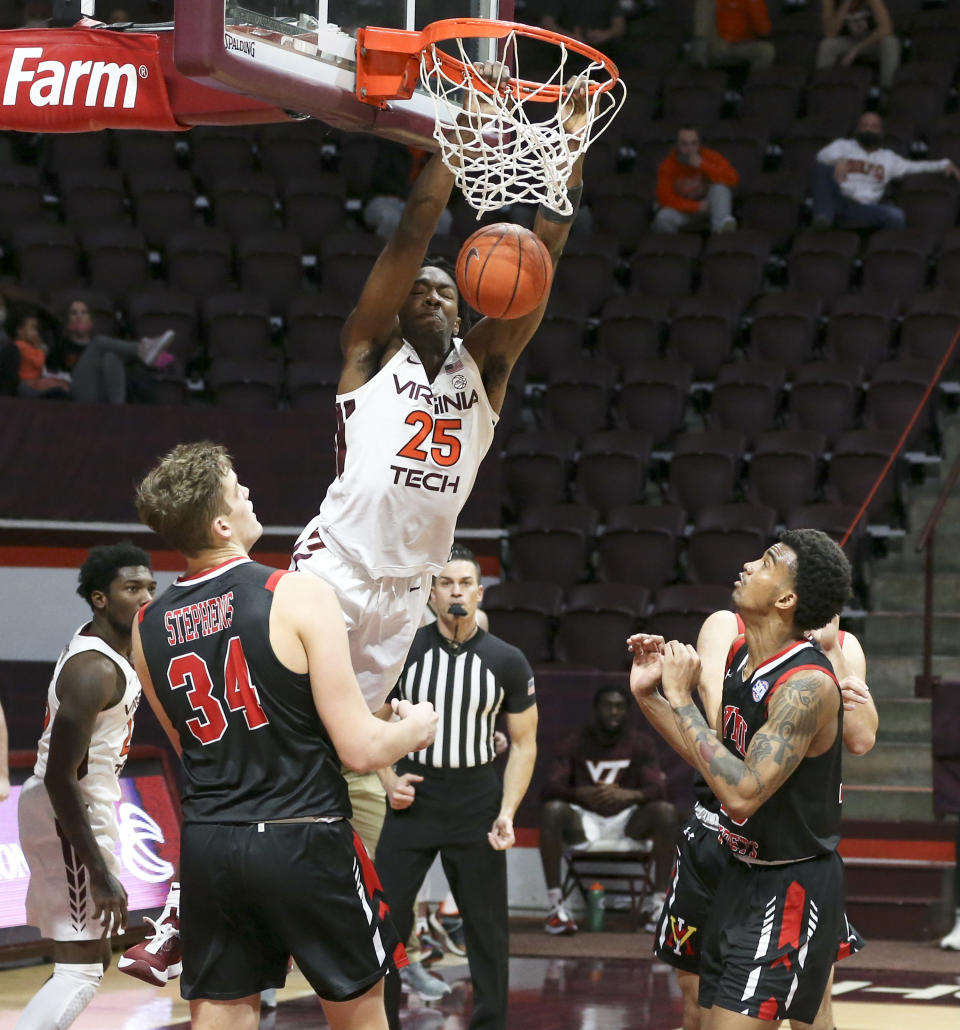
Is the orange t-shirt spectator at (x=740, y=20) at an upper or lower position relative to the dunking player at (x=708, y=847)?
upper

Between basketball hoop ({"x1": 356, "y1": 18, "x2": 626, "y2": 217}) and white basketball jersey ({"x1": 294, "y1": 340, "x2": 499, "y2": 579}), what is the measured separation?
0.51 m

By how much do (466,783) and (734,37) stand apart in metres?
10.6

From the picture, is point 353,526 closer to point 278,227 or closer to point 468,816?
point 468,816

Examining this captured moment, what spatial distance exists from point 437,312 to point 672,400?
753 centimetres

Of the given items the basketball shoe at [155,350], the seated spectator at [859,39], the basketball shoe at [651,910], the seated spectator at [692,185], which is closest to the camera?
the basketball shoe at [651,910]

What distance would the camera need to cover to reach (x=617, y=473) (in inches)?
457

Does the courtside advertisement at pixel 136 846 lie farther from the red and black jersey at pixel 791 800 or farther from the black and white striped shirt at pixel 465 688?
the red and black jersey at pixel 791 800

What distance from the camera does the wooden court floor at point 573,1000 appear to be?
24.2 feet

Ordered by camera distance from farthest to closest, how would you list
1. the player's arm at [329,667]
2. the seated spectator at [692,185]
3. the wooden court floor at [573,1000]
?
the seated spectator at [692,185]
the wooden court floor at [573,1000]
the player's arm at [329,667]

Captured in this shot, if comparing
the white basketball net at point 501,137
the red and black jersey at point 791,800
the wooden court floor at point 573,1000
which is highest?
the white basketball net at point 501,137

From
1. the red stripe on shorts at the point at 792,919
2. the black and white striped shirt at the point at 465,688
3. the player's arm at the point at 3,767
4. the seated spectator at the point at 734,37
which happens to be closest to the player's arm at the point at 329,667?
the red stripe on shorts at the point at 792,919

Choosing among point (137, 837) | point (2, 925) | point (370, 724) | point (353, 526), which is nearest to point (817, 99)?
point (137, 837)

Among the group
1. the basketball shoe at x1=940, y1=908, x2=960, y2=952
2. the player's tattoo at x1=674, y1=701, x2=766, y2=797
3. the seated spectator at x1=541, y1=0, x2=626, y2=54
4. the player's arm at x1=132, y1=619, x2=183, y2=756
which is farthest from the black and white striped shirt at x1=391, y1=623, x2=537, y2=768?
the seated spectator at x1=541, y1=0, x2=626, y2=54

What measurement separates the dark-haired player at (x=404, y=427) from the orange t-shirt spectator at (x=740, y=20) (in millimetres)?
11509
